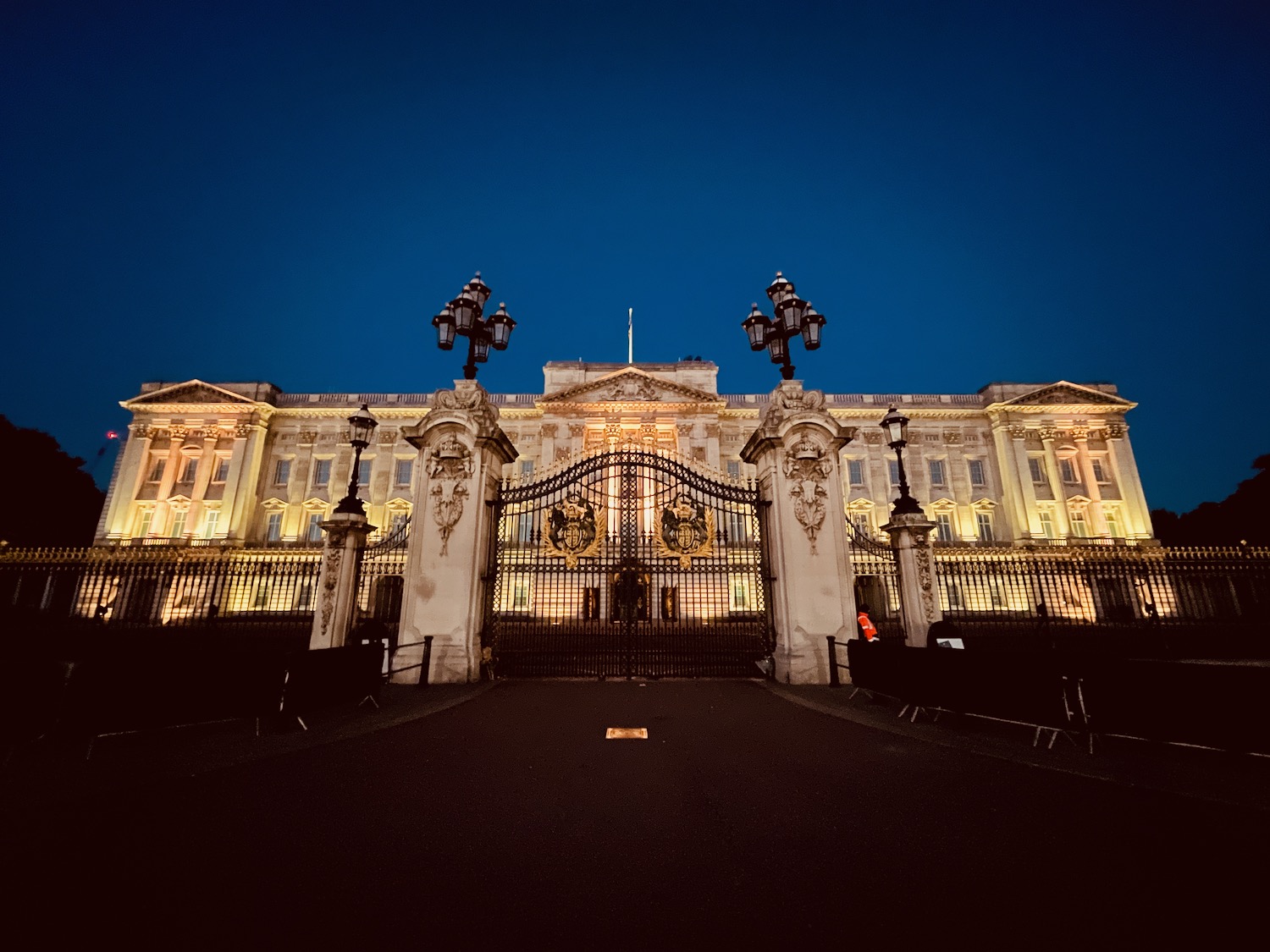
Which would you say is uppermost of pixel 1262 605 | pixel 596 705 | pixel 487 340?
pixel 487 340

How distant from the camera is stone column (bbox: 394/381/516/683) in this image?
10.2 metres

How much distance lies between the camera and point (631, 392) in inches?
1702

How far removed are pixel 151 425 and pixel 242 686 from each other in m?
53.8

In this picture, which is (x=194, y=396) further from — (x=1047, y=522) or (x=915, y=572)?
(x=1047, y=522)

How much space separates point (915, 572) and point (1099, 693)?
238 inches

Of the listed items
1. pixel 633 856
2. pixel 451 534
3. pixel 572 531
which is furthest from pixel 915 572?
pixel 633 856

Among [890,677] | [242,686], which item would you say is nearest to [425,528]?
[242,686]

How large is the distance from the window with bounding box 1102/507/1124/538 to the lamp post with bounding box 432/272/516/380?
178ft

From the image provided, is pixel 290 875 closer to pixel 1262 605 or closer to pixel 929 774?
pixel 929 774

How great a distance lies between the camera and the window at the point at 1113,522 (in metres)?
43.2

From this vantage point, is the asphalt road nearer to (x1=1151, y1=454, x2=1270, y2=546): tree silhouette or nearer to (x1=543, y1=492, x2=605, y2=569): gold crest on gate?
Answer: (x1=543, y1=492, x2=605, y2=569): gold crest on gate

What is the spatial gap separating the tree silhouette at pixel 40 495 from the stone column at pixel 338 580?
38176 mm

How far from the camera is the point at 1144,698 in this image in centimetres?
549

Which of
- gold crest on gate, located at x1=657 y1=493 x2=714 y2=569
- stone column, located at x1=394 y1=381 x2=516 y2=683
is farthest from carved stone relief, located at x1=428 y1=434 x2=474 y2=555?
gold crest on gate, located at x1=657 y1=493 x2=714 y2=569
